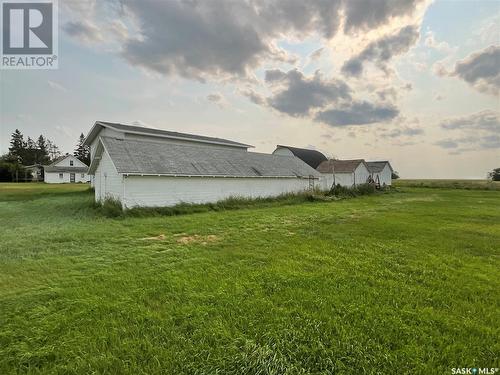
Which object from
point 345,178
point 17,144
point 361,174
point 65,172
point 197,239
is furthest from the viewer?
point 17,144

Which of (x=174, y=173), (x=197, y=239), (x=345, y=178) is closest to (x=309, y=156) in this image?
(x=345, y=178)

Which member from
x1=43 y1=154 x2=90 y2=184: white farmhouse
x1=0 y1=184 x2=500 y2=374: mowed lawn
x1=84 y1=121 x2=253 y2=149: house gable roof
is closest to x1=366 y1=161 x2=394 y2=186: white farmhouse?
x1=84 y1=121 x2=253 y2=149: house gable roof

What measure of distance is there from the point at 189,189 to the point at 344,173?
2455 centimetres

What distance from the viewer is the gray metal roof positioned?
14.3 meters

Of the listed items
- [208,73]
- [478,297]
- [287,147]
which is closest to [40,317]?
[478,297]

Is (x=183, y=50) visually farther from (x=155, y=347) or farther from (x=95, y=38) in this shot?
(x=155, y=347)

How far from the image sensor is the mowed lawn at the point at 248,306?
2.78m

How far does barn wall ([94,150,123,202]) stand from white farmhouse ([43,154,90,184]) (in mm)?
43872

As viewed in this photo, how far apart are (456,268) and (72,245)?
31.1 ft

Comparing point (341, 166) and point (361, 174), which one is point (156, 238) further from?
point (361, 174)

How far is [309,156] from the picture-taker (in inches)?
1617

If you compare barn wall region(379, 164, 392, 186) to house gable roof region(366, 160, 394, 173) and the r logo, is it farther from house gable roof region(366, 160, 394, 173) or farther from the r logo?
the r logo

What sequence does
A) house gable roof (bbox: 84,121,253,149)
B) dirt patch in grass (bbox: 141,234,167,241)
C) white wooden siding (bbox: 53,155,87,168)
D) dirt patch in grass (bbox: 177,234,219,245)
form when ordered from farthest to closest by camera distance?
1. white wooden siding (bbox: 53,155,87,168)
2. house gable roof (bbox: 84,121,253,149)
3. dirt patch in grass (bbox: 141,234,167,241)
4. dirt patch in grass (bbox: 177,234,219,245)

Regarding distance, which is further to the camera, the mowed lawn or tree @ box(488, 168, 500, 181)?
tree @ box(488, 168, 500, 181)
